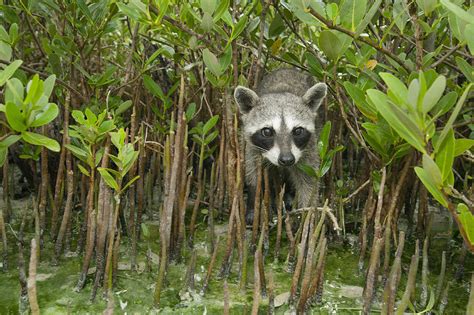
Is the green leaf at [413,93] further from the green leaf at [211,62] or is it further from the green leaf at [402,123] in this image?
the green leaf at [211,62]

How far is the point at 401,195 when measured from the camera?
111 inches

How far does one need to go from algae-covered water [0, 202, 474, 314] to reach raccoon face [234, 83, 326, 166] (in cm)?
102

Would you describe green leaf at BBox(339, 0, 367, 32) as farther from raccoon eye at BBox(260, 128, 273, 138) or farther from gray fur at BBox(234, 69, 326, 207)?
raccoon eye at BBox(260, 128, 273, 138)

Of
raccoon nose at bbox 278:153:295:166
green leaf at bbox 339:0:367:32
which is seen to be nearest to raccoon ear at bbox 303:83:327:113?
raccoon nose at bbox 278:153:295:166

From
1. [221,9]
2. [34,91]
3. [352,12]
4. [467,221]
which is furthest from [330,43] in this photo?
[34,91]

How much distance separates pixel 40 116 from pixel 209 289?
1167 millimetres

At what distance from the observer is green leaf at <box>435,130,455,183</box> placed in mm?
1540

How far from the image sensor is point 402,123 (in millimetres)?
1450

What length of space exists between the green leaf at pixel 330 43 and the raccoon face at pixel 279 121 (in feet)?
4.05

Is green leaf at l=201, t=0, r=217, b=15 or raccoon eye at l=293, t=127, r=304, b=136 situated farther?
raccoon eye at l=293, t=127, r=304, b=136

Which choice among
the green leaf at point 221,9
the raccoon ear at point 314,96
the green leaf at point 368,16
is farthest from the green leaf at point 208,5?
the raccoon ear at point 314,96

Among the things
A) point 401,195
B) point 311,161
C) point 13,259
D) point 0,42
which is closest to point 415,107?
point 401,195

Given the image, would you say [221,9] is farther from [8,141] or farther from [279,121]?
[279,121]

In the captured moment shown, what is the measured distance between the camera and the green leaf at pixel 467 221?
5.30 feet
